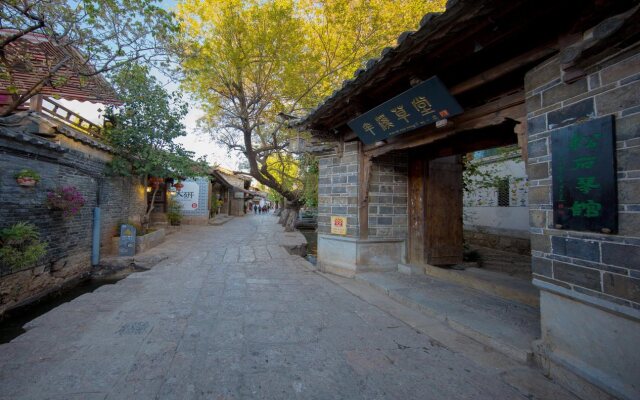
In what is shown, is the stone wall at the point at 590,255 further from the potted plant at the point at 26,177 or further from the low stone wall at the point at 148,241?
the low stone wall at the point at 148,241

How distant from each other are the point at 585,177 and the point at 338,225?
3992 millimetres

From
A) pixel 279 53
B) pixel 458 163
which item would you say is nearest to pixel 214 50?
pixel 279 53

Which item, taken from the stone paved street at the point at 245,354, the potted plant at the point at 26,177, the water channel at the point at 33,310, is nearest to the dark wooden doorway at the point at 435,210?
the stone paved street at the point at 245,354

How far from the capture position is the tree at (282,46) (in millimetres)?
8883

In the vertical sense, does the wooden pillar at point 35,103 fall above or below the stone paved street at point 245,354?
above

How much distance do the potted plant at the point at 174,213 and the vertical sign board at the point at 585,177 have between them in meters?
15.4

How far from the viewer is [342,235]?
18.3ft

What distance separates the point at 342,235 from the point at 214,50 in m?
7.81

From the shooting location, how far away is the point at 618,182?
1.94 metres

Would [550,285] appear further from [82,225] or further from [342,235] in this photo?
[82,225]

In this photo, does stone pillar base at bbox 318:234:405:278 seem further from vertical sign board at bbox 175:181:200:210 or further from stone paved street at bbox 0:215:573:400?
vertical sign board at bbox 175:181:200:210

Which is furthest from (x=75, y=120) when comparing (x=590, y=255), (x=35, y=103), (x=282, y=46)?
(x=590, y=255)

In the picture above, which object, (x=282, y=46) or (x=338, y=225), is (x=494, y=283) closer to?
(x=338, y=225)

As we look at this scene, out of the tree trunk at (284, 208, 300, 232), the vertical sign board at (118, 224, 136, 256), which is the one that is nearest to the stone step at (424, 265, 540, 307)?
the vertical sign board at (118, 224, 136, 256)
